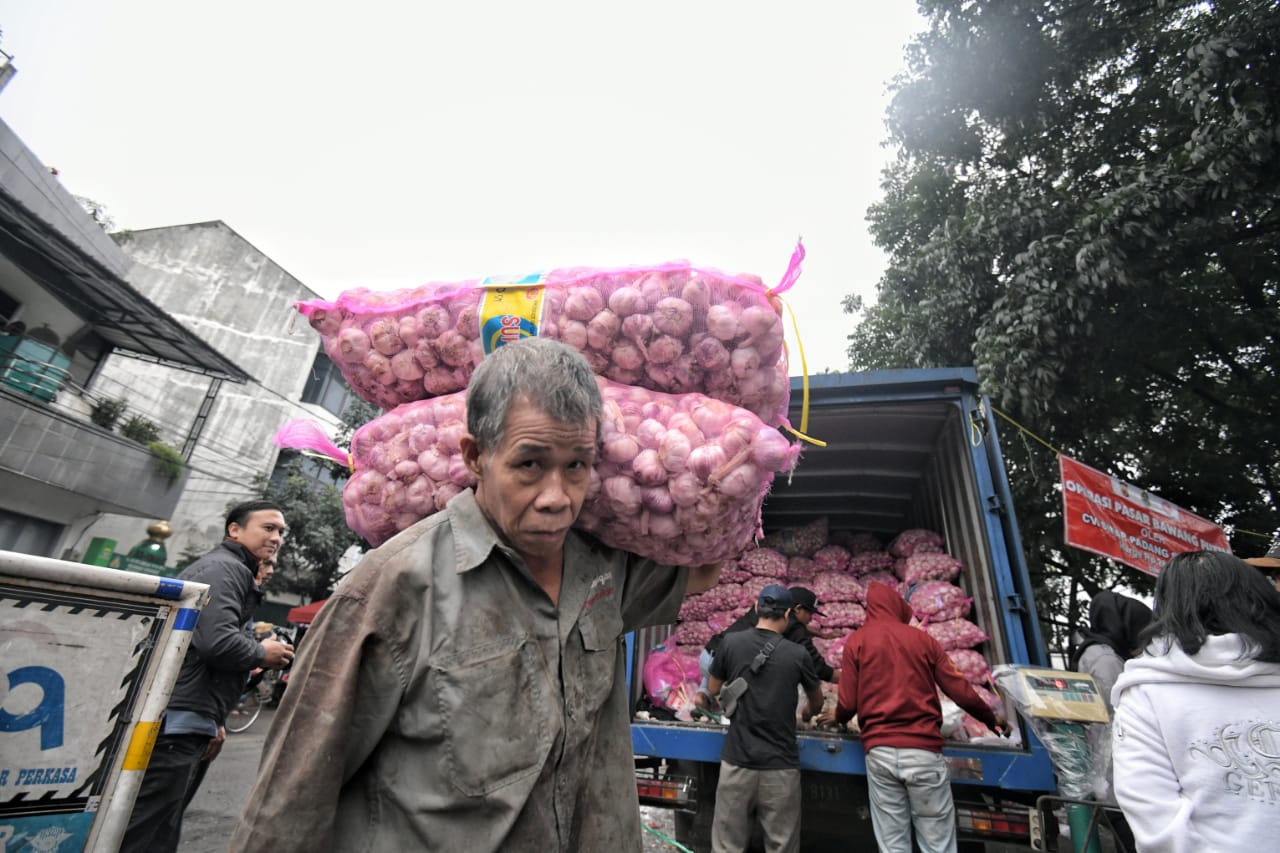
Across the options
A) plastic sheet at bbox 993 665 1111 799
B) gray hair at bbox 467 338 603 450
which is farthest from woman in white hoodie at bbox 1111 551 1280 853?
gray hair at bbox 467 338 603 450

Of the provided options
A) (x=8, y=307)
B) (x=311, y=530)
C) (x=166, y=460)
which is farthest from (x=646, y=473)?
(x=311, y=530)

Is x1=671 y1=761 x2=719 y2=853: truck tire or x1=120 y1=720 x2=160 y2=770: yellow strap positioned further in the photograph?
x1=671 y1=761 x2=719 y2=853: truck tire

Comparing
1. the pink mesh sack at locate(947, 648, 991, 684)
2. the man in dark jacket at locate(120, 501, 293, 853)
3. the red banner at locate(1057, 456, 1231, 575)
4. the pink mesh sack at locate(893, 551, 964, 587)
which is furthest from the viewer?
the red banner at locate(1057, 456, 1231, 575)

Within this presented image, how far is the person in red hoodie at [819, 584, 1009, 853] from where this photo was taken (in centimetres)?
313

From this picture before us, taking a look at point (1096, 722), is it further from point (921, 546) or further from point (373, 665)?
point (373, 665)

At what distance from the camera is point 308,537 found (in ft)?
53.0

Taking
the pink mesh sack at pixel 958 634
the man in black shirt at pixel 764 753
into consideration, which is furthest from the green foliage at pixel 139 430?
the pink mesh sack at pixel 958 634

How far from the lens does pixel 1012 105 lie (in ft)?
25.8

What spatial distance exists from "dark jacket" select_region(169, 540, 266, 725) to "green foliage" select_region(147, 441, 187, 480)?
549 inches

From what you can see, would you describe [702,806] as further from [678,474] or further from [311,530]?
[311,530]

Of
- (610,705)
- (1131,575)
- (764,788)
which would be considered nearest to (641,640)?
(764,788)

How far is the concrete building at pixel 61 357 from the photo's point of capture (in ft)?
35.4

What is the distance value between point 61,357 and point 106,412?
140 centimetres

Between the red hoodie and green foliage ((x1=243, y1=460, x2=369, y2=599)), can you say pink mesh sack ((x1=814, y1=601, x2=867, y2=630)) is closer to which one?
the red hoodie
